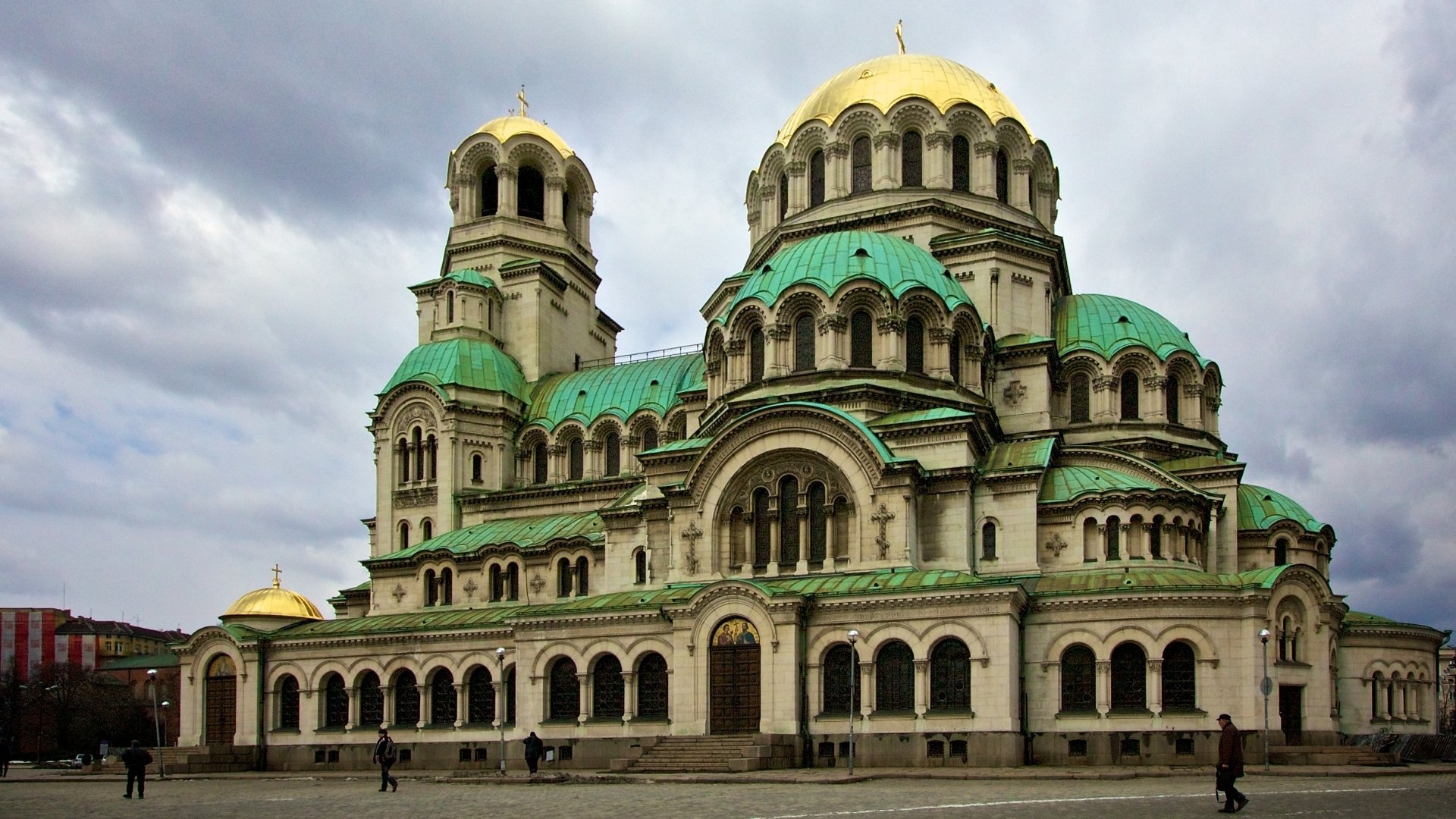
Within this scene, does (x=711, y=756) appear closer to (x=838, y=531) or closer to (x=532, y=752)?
(x=532, y=752)

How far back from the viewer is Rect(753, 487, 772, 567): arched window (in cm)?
4400

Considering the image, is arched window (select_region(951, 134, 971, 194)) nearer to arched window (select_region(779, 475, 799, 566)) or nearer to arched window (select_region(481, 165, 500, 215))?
arched window (select_region(779, 475, 799, 566))

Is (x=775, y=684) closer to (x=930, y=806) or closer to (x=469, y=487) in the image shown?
(x=930, y=806)

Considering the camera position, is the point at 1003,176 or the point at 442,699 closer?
the point at 442,699

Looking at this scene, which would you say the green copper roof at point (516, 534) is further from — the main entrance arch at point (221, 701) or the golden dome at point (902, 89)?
the golden dome at point (902, 89)

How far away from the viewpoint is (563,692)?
4481 cm

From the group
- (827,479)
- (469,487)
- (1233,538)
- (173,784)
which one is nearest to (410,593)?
(469,487)

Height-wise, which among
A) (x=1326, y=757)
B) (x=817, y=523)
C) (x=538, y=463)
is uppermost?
(x=538, y=463)

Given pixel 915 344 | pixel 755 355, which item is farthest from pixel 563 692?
pixel 915 344

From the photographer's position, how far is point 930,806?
78.8ft

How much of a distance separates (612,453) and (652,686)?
16529 millimetres

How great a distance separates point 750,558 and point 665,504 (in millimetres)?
3475

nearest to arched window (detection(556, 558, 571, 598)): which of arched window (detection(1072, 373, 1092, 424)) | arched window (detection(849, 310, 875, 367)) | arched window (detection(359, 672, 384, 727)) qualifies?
arched window (detection(359, 672, 384, 727))

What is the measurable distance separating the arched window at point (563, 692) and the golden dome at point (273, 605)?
1554 cm
